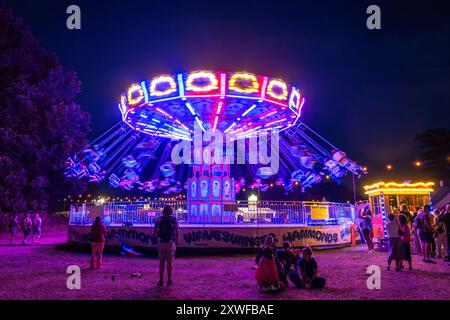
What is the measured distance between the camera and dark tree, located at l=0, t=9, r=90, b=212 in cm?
2597

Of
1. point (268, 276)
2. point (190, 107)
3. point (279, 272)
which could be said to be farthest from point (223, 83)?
point (268, 276)

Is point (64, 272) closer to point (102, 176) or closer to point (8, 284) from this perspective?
point (8, 284)

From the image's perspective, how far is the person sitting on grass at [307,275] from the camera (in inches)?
301

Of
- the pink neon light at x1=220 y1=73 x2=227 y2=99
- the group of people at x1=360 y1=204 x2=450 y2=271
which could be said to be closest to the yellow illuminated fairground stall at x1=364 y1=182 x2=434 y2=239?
the group of people at x1=360 y1=204 x2=450 y2=271

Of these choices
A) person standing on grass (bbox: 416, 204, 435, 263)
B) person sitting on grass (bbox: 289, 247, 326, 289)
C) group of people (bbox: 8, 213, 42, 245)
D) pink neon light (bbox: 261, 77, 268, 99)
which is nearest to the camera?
person sitting on grass (bbox: 289, 247, 326, 289)

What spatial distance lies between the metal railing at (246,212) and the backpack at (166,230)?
6920 mm

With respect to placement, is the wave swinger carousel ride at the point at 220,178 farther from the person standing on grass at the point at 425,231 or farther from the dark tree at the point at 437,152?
the dark tree at the point at 437,152

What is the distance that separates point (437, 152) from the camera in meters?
49.1

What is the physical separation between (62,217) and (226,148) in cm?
2131

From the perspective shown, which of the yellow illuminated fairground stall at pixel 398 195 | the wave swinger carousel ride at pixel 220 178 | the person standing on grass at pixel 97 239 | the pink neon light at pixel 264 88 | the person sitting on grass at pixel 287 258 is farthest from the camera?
the yellow illuminated fairground stall at pixel 398 195

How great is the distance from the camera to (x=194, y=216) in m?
16.1

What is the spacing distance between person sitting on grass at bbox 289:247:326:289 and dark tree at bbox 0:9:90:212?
25.0m

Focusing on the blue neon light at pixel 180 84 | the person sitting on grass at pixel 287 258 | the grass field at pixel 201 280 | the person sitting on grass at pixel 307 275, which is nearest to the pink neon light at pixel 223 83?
the blue neon light at pixel 180 84

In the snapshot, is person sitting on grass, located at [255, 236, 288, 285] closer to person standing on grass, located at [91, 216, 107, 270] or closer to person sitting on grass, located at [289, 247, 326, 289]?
person sitting on grass, located at [289, 247, 326, 289]
